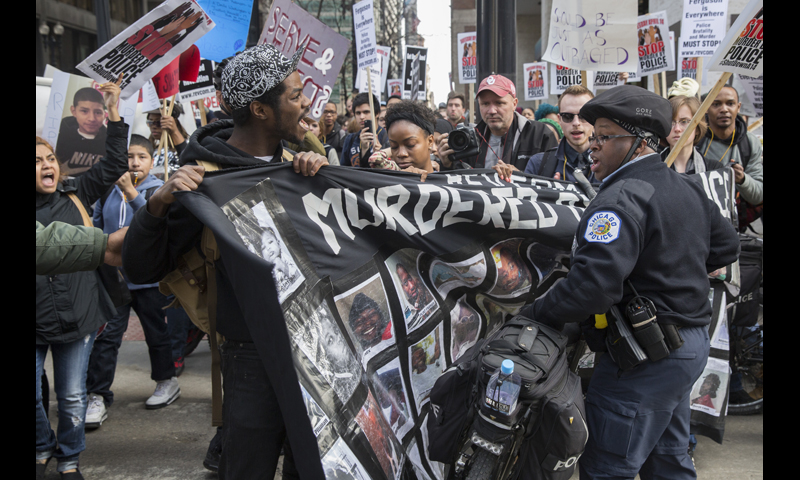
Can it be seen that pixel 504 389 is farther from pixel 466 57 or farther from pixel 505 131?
pixel 466 57

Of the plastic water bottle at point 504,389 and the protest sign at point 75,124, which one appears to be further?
the protest sign at point 75,124

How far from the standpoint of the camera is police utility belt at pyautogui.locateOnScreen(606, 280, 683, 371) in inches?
93.3

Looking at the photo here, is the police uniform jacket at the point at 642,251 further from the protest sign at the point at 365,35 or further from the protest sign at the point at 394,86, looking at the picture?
the protest sign at the point at 394,86

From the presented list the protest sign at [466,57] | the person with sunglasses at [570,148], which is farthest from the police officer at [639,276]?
the protest sign at [466,57]

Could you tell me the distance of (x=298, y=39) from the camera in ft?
16.3

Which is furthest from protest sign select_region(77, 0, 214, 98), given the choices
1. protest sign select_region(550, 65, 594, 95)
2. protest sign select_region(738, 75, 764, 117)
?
protest sign select_region(550, 65, 594, 95)

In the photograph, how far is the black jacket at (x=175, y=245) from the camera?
2.24 m

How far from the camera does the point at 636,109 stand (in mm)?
2441

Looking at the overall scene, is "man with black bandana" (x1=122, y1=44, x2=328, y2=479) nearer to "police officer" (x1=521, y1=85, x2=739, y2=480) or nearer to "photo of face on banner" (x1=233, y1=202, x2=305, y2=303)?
"photo of face on banner" (x1=233, y1=202, x2=305, y2=303)

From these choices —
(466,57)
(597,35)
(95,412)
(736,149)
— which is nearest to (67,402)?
(95,412)

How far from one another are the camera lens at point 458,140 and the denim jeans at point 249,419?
2.11 metres

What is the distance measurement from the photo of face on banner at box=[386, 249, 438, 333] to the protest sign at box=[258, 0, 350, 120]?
2432 millimetres

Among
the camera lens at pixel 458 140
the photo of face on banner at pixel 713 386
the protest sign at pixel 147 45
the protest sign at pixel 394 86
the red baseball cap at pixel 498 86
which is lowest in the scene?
the photo of face on banner at pixel 713 386
